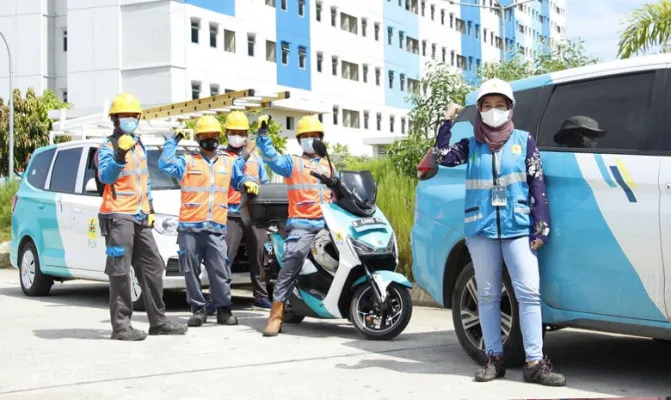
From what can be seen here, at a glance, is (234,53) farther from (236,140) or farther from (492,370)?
(492,370)

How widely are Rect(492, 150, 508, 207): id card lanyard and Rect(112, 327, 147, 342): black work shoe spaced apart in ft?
12.5

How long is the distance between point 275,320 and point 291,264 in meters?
0.51

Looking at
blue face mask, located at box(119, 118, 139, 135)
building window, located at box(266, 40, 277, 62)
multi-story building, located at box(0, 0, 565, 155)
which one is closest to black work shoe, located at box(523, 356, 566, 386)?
blue face mask, located at box(119, 118, 139, 135)

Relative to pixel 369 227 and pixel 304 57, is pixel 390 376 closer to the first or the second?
pixel 369 227

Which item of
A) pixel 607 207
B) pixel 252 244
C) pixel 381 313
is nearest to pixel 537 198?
pixel 607 207

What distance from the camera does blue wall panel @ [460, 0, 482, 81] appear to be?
91850 mm

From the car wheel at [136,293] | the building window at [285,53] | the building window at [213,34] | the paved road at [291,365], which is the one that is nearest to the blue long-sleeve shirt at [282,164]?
the paved road at [291,365]

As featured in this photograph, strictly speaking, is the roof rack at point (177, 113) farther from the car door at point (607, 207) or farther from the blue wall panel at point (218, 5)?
the blue wall panel at point (218, 5)

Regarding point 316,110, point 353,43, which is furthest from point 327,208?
point 353,43

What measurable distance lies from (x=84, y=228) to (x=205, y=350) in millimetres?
4123

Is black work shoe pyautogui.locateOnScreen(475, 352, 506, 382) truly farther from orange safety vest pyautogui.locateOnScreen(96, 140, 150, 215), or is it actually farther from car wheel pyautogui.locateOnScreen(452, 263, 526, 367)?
orange safety vest pyautogui.locateOnScreen(96, 140, 150, 215)

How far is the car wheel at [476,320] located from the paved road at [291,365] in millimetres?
170

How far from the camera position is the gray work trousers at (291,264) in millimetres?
9906

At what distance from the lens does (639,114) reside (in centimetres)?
Result: 677
